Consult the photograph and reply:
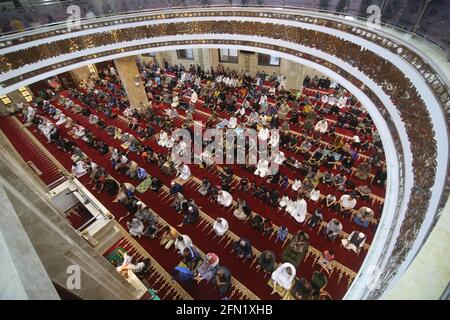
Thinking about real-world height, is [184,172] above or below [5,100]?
above

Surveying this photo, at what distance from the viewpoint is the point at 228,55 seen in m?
17.5

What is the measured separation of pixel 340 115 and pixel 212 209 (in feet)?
27.3

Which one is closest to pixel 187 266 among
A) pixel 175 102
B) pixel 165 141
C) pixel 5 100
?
pixel 165 141

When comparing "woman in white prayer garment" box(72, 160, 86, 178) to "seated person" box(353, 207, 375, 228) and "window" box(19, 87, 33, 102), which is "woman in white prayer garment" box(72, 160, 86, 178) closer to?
"window" box(19, 87, 33, 102)

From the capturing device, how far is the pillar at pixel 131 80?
44.7ft

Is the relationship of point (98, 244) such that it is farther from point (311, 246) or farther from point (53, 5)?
point (53, 5)

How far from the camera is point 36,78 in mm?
10727

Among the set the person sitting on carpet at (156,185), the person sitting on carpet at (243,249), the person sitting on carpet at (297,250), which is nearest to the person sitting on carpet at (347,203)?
the person sitting on carpet at (297,250)

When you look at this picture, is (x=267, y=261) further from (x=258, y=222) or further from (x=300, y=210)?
(x=300, y=210)

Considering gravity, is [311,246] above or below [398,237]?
below

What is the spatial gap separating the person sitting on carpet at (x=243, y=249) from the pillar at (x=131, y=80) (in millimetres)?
10327

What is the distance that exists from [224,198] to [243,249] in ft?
6.68

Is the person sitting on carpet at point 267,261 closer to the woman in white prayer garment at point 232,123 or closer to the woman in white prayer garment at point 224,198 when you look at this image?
the woman in white prayer garment at point 224,198
